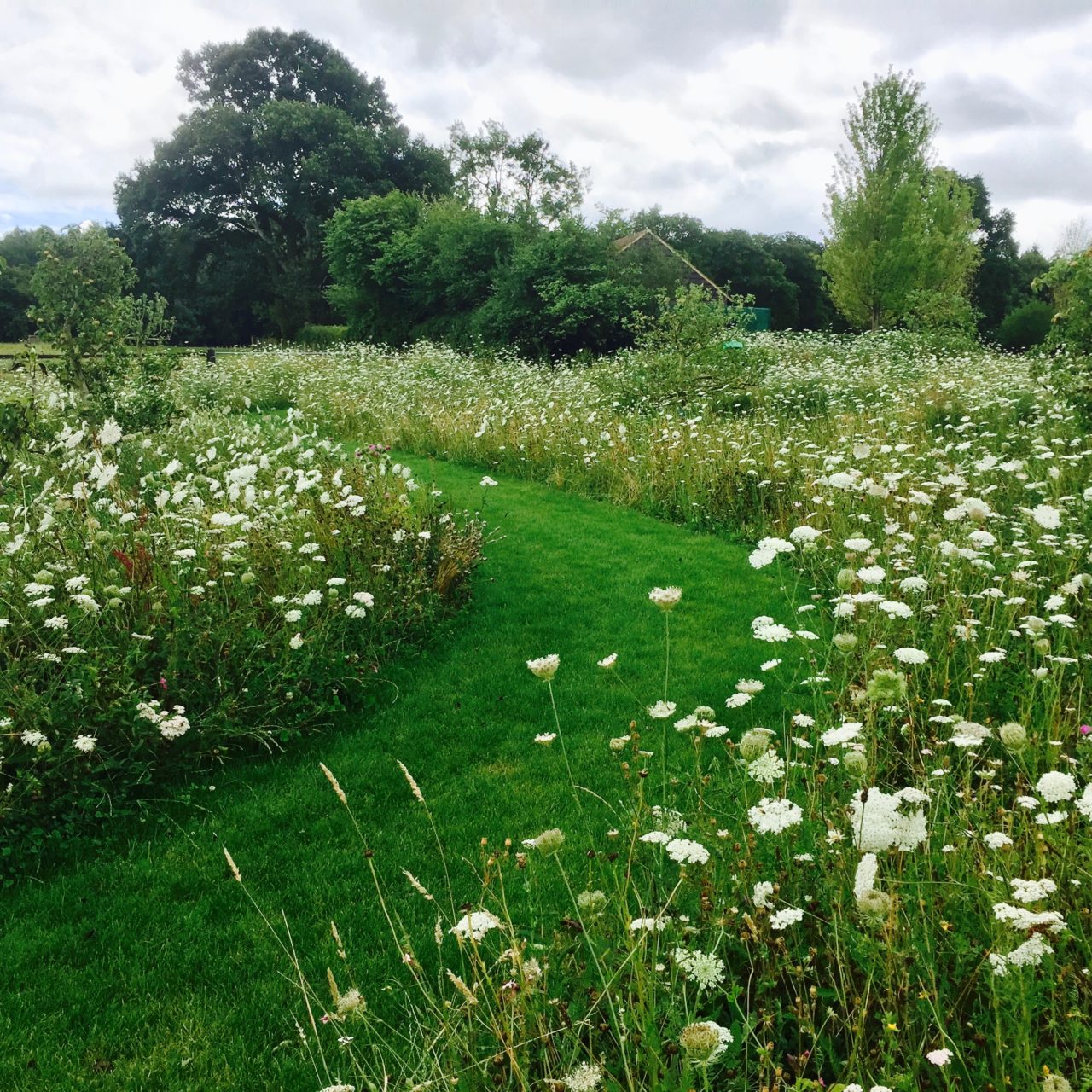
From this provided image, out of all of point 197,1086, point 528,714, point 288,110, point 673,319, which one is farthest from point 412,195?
point 197,1086

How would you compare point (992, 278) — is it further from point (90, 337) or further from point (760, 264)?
point (90, 337)

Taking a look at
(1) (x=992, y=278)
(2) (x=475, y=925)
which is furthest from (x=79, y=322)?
(1) (x=992, y=278)

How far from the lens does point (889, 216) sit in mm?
22062

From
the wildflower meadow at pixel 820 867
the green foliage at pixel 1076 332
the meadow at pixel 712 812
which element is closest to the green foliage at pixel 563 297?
the meadow at pixel 712 812

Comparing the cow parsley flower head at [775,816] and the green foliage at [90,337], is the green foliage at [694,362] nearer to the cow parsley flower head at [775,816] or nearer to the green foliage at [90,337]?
the green foliage at [90,337]

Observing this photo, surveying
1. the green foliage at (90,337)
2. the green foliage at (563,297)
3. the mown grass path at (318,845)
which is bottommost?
the mown grass path at (318,845)

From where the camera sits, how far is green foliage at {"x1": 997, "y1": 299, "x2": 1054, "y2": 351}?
28.1 meters

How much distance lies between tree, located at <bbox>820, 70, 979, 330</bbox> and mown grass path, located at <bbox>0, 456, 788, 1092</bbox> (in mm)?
18756

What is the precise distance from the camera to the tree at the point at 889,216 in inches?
853

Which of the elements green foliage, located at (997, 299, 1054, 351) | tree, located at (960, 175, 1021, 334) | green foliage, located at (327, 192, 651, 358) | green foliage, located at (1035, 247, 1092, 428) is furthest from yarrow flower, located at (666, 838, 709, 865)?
tree, located at (960, 175, 1021, 334)

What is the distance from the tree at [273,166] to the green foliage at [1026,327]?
2561 centimetres

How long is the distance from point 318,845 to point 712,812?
1.70 m

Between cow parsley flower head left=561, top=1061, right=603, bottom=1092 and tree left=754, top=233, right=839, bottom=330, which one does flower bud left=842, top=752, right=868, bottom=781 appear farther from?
tree left=754, top=233, right=839, bottom=330

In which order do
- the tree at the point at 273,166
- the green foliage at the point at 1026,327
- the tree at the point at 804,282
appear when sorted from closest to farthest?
the green foliage at the point at 1026,327, the tree at the point at 273,166, the tree at the point at 804,282
